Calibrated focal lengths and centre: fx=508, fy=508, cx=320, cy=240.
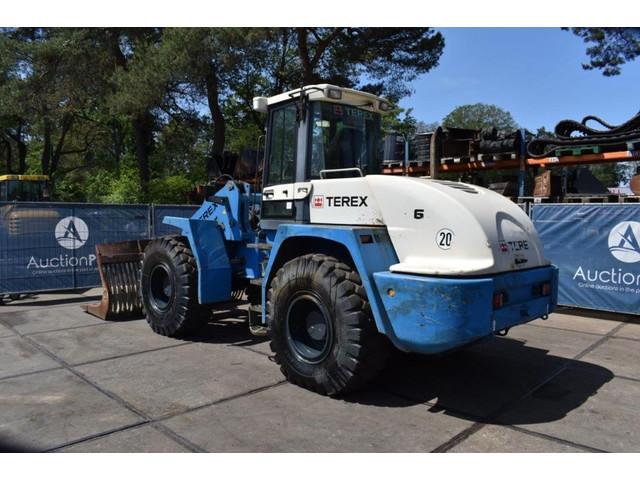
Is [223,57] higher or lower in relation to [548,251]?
higher

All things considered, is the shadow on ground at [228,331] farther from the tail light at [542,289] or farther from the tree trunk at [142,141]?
the tree trunk at [142,141]

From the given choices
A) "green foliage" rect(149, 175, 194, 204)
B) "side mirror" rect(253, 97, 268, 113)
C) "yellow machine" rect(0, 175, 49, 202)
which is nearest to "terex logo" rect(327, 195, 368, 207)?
"side mirror" rect(253, 97, 268, 113)

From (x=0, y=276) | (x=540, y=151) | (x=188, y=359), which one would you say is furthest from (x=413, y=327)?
A: (x=540, y=151)

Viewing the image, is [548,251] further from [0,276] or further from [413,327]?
[0,276]

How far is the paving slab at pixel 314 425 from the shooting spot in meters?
3.64

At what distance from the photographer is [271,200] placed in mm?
5645

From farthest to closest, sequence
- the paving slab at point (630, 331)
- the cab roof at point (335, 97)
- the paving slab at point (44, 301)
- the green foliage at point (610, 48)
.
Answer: the green foliage at point (610, 48), the paving slab at point (44, 301), the paving slab at point (630, 331), the cab roof at point (335, 97)

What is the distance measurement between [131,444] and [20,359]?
9.46 feet

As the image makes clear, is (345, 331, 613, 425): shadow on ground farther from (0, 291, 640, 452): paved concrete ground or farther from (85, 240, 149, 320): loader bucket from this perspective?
(85, 240, 149, 320): loader bucket

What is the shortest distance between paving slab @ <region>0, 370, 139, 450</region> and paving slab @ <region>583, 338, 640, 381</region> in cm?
497

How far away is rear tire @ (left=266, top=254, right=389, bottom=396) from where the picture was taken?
168 inches

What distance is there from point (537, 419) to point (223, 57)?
1602 centimetres

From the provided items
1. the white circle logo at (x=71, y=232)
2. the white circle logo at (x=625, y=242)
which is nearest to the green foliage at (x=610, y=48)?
the white circle logo at (x=625, y=242)

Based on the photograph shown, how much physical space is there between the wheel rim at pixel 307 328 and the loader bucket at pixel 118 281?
385 cm
